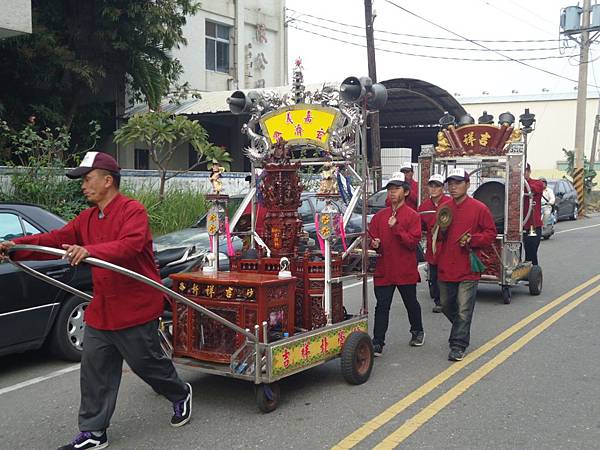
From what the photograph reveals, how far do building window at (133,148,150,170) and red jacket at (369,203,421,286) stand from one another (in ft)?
53.0

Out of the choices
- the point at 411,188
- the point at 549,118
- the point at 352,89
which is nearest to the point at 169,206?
the point at 411,188

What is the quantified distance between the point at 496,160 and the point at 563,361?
404 centimetres

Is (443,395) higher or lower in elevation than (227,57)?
lower

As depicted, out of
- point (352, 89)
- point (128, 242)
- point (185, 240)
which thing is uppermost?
point (352, 89)

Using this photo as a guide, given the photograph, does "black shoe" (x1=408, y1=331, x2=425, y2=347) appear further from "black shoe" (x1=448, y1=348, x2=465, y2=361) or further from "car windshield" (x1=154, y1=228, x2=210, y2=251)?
"car windshield" (x1=154, y1=228, x2=210, y2=251)

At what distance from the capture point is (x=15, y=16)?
1162 cm

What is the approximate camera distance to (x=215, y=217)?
19.1 ft

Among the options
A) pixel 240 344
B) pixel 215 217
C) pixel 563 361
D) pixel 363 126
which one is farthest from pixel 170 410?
pixel 563 361

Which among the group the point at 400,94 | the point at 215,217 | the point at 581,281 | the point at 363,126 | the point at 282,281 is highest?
the point at 400,94

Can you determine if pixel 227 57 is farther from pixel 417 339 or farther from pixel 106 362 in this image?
pixel 106 362

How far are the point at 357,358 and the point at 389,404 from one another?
58 centimetres

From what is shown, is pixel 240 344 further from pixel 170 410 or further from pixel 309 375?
pixel 309 375

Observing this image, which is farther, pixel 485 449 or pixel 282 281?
pixel 282 281

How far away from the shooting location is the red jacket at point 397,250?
Result: 6.34 metres
